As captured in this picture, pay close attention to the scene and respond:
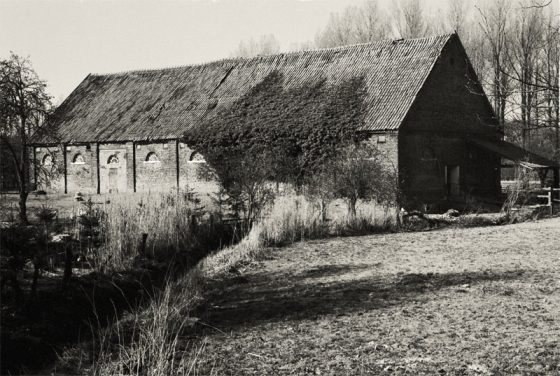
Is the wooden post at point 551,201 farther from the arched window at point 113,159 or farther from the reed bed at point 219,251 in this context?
the arched window at point 113,159

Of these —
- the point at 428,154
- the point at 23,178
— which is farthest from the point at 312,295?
the point at 428,154

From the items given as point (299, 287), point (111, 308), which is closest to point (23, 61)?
point (111, 308)

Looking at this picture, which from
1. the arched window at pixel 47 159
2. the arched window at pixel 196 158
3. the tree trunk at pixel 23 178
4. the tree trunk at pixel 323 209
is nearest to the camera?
the tree trunk at pixel 23 178

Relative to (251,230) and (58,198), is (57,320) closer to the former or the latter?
(251,230)

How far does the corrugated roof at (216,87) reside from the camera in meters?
24.7

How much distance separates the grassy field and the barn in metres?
11.3

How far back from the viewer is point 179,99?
30.6m

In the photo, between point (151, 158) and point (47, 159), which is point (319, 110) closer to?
point (151, 158)

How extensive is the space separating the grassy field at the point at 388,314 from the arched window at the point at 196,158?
15537mm

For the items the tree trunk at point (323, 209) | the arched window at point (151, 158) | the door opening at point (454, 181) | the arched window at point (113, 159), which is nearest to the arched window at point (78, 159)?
the arched window at point (113, 159)

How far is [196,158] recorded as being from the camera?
90.8 feet

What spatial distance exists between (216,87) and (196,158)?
4.29m

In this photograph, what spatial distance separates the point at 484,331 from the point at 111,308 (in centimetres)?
527

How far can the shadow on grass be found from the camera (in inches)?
304
